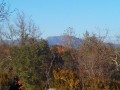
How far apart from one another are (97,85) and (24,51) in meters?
6.61

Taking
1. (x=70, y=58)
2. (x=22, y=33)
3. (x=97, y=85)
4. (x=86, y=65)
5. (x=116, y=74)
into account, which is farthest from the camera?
(x=22, y=33)

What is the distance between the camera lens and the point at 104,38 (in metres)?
25.9

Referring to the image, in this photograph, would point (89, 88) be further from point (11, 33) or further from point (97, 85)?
point (11, 33)

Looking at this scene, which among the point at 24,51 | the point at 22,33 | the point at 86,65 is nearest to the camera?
the point at 86,65

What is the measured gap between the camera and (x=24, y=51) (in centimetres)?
1867

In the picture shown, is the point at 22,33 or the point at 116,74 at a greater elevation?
the point at 22,33

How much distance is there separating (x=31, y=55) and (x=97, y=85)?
6072mm

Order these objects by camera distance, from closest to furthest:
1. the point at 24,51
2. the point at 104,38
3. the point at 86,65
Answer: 1. the point at 86,65
2. the point at 24,51
3. the point at 104,38

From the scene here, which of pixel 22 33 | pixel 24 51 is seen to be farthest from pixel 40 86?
pixel 22 33

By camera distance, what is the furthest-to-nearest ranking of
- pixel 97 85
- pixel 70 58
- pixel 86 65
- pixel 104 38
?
pixel 104 38 → pixel 70 58 → pixel 86 65 → pixel 97 85

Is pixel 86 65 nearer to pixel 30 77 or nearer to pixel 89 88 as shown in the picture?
pixel 30 77

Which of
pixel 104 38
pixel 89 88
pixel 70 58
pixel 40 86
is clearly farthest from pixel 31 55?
pixel 104 38

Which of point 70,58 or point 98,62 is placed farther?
point 70,58

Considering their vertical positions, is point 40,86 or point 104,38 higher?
point 104,38
